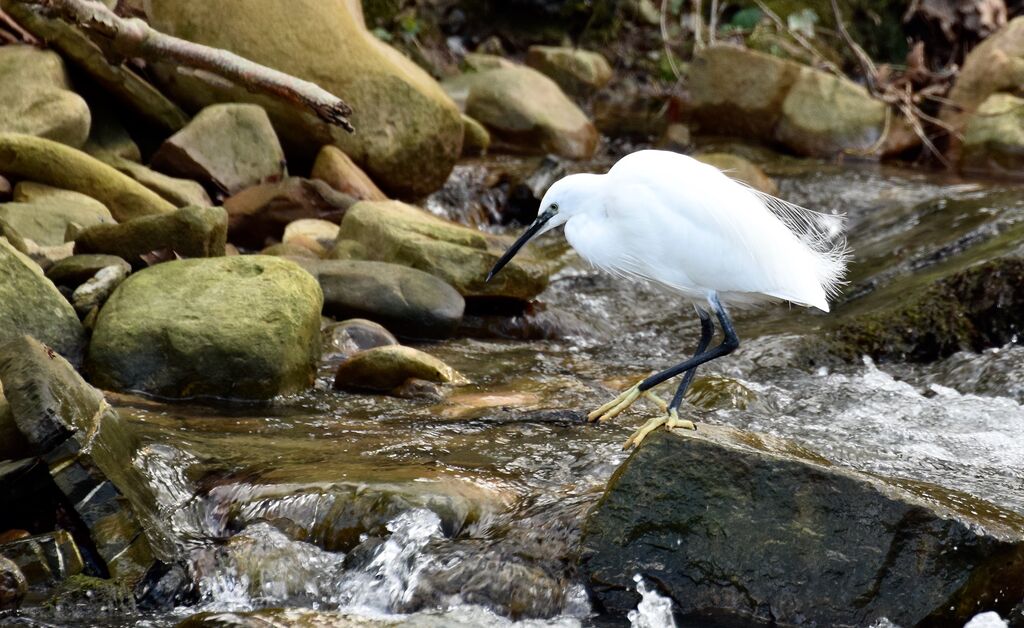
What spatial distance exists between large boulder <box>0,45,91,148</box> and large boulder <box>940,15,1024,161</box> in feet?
28.2

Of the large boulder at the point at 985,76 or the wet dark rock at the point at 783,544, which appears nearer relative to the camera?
the wet dark rock at the point at 783,544

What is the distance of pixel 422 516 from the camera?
146 inches

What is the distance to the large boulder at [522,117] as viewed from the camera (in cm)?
1153

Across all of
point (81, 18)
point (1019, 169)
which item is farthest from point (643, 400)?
point (1019, 169)

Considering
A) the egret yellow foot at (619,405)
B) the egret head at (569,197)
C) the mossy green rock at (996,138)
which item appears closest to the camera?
the egret head at (569,197)

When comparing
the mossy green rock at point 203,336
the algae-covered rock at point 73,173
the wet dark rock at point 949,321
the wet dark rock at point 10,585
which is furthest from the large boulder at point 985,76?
the wet dark rock at point 10,585

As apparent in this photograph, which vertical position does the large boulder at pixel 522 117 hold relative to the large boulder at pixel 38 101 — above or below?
below

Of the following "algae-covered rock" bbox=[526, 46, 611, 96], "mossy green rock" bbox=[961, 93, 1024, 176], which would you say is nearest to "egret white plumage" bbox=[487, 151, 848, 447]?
"mossy green rock" bbox=[961, 93, 1024, 176]

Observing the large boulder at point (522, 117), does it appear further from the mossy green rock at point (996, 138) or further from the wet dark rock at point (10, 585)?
the wet dark rock at point (10, 585)

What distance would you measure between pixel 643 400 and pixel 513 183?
475 centimetres

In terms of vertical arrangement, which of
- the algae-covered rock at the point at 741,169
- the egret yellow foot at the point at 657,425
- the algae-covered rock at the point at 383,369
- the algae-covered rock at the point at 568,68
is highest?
the egret yellow foot at the point at 657,425

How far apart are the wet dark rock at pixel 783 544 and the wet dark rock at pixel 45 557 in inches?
60.7

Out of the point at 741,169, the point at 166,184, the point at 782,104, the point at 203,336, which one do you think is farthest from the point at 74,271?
the point at 782,104

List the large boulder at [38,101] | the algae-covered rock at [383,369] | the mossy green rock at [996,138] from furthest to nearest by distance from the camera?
the mossy green rock at [996,138] → the large boulder at [38,101] → the algae-covered rock at [383,369]
